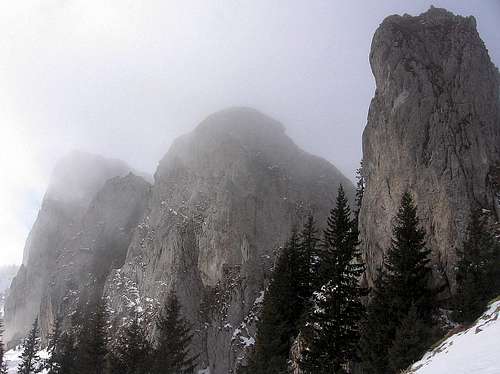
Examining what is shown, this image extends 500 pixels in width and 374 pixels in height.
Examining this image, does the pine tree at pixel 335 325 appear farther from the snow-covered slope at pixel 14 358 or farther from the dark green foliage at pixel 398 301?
the snow-covered slope at pixel 14 358

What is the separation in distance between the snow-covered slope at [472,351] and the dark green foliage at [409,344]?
3427 millimetres

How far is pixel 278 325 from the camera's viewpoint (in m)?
31.0

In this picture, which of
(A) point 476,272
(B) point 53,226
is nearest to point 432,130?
(A) point 476,272

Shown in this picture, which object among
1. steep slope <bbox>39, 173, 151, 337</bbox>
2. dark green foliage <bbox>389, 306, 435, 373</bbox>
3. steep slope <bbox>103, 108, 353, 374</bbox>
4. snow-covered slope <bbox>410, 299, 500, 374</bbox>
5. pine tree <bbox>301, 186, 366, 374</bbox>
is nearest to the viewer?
snow-covered slope <bbox>410, 299, 500, 374</bbox>

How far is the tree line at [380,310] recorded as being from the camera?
22595 millimetres

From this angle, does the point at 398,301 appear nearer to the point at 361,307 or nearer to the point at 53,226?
the point at 361,307

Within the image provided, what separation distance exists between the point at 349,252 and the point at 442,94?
1972cm

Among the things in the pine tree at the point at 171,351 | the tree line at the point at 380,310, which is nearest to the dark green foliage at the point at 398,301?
the tree line at the point at 380,310

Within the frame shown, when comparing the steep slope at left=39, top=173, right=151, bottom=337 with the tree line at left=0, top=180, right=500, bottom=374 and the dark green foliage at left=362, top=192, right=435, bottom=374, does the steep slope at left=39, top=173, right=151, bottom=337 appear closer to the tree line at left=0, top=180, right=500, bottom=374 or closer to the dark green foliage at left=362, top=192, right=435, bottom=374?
the tree line at left=0, top=180, right=500, bottom=374

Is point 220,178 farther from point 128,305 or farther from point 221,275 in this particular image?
point 128,305

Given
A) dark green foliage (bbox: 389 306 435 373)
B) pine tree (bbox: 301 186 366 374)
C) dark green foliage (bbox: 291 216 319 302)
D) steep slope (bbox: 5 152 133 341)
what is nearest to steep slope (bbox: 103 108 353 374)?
dark green foliage (bbox: 291 216 319 302)

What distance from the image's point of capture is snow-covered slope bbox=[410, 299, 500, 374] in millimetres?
9281

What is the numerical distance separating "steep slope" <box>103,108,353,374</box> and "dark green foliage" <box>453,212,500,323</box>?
31.0 meters

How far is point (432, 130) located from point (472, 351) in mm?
29724
